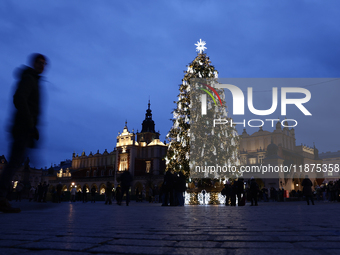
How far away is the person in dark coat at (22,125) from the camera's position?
3.80 meters

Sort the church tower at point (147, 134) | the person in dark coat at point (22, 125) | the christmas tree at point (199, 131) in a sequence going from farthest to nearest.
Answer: the church tower at point (147, 134), the christmas tree at point (199, 131), the person in dark coat at point (22, 125)

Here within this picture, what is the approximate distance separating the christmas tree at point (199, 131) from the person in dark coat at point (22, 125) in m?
17.7

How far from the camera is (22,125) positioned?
12.5 ft

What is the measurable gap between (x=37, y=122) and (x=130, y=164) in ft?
206

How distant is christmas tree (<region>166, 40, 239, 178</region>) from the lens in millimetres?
21453

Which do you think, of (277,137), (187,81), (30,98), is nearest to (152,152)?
(277,137)

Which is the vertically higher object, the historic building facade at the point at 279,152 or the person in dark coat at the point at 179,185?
the historic building facade at the point at 279,152

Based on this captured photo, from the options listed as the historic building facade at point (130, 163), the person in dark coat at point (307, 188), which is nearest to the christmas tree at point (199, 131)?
the person in dark coat at point (307, 188)

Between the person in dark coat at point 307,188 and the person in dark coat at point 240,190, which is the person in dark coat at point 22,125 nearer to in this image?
the person in dark coat at point 240,190

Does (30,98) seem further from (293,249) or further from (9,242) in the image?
(293,249)

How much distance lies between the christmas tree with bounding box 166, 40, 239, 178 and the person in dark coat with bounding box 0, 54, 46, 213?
58.0ft

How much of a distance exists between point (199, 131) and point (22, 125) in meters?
18.5

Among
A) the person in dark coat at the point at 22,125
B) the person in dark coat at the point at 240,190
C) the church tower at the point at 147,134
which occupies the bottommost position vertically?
the person in dark coat at the point at 240,190

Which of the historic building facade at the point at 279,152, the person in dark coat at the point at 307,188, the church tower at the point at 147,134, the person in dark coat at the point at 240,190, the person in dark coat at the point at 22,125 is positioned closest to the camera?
the person in dark coat at the point at 22,125
